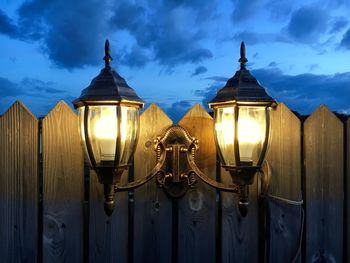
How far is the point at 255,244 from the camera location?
2428mm

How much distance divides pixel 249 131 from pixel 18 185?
142cm

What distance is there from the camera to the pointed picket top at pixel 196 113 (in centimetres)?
235

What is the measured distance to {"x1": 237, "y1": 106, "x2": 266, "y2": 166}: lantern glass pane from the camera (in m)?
2.01

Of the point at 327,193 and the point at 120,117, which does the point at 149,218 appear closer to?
the point at 120,117

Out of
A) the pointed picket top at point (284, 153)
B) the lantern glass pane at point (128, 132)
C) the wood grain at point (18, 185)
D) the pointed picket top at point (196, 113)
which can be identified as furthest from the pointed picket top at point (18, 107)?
the pointed picket top at point (284, 153)

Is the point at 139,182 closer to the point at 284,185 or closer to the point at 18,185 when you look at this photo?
the point at 18,185

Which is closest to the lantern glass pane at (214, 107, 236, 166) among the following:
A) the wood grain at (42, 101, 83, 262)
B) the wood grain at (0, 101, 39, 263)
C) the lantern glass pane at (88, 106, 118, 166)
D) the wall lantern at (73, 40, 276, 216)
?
the wall lantern at (73, 40, 276, 216)

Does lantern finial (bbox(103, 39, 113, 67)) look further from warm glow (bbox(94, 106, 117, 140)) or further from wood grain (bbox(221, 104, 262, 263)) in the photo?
wood grain (bbox(221, 104, 262, 263))

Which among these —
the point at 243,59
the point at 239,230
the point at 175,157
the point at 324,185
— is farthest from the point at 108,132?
the point at 324,185

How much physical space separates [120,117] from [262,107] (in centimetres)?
80

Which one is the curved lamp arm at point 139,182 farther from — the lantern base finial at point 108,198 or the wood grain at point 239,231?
the wood grain at point 239,231

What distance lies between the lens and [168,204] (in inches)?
91.5

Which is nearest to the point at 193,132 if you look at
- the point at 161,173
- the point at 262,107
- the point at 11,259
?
the point at 161,173

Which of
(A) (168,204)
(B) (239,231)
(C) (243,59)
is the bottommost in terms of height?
(B) (239,231)
